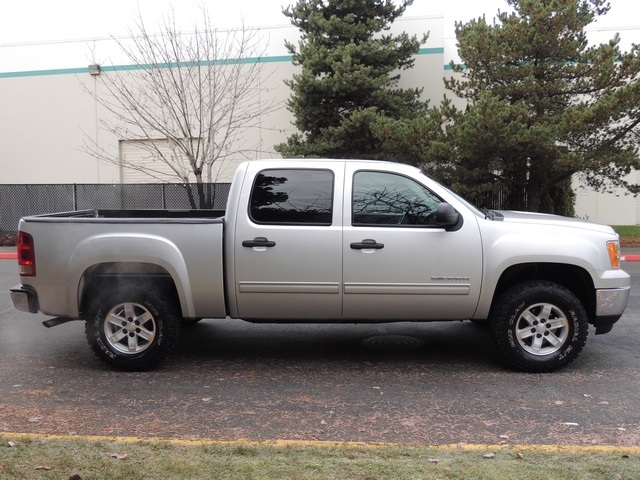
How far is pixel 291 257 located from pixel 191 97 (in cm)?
1603

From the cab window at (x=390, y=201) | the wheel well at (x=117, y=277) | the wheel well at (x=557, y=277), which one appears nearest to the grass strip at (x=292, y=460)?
the wheel well at (x=117, y=277)

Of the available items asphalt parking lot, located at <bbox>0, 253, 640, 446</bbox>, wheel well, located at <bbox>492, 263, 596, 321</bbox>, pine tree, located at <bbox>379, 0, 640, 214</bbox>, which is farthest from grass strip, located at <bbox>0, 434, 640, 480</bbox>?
pine tree, located at <bbox>379, 0, 640, 214</bbox>

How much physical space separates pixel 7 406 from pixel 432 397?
11.1 ft

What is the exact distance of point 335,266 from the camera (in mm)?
5500

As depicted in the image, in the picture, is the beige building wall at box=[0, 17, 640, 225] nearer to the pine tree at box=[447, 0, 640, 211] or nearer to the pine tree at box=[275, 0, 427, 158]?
the pine tree at box=[275, 0, 427, 158]

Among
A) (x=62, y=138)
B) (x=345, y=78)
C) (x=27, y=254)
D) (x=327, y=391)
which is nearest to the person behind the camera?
(x=327, y=391)

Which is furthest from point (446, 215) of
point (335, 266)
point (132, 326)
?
point (132, 326)

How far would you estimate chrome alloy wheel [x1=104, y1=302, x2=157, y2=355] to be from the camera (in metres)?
5.67

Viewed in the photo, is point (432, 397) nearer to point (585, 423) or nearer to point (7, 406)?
point (585, 423)

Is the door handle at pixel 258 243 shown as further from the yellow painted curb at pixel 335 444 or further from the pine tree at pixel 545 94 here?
the pine tree at pixel 545 94

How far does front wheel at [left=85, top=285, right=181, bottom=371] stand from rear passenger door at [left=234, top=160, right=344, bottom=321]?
0.70 metres

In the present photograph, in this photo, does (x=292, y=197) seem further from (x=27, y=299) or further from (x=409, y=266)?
(x=27, y=299)

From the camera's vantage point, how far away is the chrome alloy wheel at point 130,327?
5.67 metres

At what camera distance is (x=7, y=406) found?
15.8 feet
